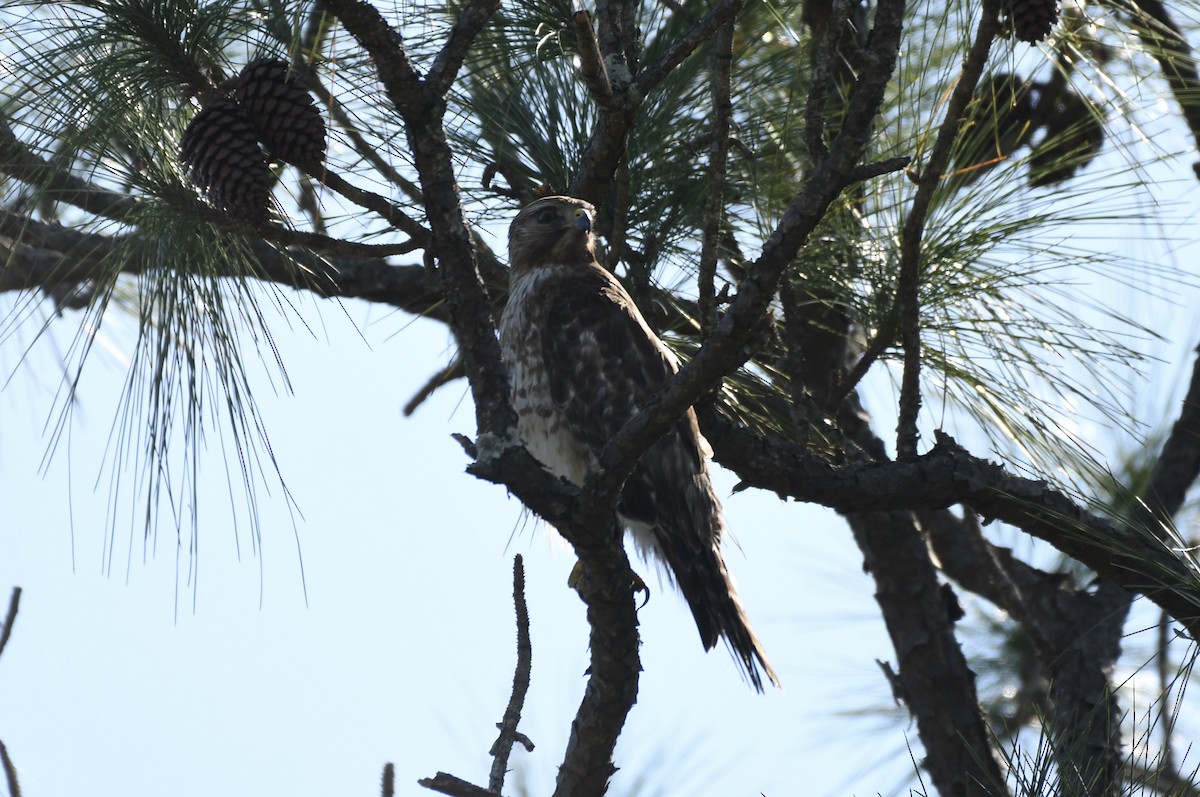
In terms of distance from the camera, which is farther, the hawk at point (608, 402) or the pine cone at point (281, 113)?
the hawk at point (608, 402)

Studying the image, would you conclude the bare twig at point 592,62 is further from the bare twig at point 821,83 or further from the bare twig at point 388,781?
the bare twig at point 388,781

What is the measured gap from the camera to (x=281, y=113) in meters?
2.57

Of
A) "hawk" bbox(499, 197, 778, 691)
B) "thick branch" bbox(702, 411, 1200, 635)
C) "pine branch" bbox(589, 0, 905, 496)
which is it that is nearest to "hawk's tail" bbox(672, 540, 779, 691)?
"hawk" bbox(499, 197, 778, 691)

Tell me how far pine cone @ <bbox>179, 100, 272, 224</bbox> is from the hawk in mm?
1324

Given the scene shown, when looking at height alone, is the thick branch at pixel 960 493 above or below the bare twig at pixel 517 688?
above

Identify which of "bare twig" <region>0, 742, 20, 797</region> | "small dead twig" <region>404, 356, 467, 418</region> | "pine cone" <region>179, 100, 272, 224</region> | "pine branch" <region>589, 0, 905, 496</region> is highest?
"small dead twig" <region>404, 356, 467, 418</region>

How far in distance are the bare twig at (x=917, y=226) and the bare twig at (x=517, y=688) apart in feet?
3.59

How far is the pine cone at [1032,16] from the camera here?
2969mm

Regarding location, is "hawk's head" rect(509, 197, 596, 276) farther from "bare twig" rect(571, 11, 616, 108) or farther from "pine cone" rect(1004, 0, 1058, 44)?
"pine cone" rect(1004, 0, 1058, 44)

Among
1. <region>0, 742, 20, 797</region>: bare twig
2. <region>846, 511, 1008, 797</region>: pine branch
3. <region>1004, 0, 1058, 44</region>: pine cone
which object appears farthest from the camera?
<region>846, 511, 1008, 797</region>: pine branch

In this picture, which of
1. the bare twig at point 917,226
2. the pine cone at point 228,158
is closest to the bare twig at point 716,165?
the bare twig at point 917,226

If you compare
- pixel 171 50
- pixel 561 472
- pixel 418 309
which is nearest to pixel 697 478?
pixel 561 472

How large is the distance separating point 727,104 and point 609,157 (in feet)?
0.94

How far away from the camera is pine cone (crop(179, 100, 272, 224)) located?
8.32ft
